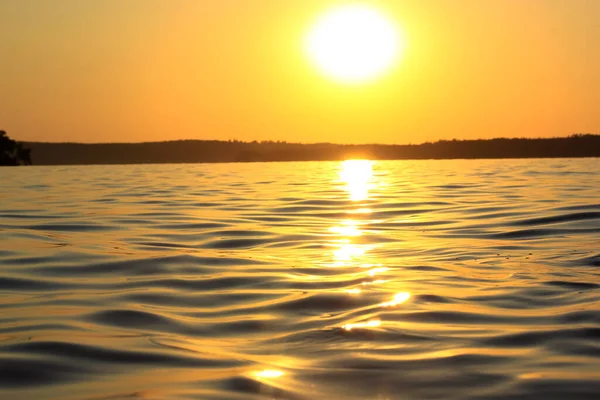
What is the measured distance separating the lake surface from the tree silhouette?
6202cm

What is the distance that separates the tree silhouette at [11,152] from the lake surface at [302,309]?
203 ft

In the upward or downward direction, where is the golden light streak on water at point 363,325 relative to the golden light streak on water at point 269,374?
upward

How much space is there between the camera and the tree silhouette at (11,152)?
73625mm

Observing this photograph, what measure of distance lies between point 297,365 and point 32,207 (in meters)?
15.4

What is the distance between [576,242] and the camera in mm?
11516

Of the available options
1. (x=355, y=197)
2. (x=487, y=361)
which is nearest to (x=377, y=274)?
(x=487, y=361)

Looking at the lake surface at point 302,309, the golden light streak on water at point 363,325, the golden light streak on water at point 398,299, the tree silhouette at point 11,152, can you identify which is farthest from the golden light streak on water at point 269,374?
the tree silhouette at point 11,152

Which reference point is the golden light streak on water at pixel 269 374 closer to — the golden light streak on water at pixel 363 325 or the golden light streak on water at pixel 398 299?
the golden light streak on water at pixel 363 325

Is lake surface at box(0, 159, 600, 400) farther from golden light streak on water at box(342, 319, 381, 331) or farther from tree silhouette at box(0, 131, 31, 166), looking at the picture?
tree silhouette at box(0, 131, 31, 166)

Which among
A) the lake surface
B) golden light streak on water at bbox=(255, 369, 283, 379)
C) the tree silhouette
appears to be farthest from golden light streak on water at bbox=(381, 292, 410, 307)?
the tree silhouette

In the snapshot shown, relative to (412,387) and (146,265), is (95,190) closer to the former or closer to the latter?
(146,265)

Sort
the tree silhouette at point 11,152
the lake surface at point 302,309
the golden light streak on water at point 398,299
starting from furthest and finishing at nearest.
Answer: the tree silhouette at point 11,152 < the golden light streak on water at point 398,299 < the lake surface at point 302,309

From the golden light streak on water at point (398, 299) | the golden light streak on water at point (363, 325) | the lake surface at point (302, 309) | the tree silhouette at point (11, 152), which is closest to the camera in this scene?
the lake surface at point (302, 309)

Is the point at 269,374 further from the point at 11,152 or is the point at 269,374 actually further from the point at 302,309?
the point at 11,152
